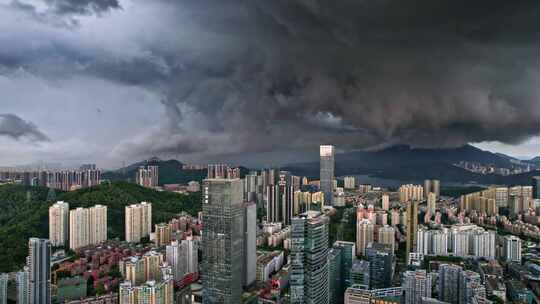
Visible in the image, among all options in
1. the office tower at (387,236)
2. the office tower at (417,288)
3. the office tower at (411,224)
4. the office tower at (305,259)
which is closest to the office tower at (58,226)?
the office tower at (305,259)

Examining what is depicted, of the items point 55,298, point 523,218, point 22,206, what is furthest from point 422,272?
point 22,206

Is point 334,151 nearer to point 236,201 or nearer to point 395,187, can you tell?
point 395,187

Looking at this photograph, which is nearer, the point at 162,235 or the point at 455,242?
the point at 455,242

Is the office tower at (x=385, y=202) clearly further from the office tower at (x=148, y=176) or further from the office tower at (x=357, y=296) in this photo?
the office tower at (x=148, y=176)

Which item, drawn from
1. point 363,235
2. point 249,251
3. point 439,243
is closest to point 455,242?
point 439,243

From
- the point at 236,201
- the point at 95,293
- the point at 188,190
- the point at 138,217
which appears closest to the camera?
the point at 236,201

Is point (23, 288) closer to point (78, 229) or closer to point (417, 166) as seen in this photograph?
point (78, 229)
